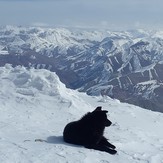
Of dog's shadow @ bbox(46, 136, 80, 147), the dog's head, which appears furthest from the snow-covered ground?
the dog's head

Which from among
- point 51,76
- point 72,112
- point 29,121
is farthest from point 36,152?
point 51,76

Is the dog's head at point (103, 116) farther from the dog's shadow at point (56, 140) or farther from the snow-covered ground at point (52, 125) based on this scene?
the dog's shadow at point (56, 140)

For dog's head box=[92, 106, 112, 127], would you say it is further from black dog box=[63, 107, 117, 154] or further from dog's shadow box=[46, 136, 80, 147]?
dog's shadow box=[46, 136, 80, 147]

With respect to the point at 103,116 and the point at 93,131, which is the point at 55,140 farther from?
the point at 103,116

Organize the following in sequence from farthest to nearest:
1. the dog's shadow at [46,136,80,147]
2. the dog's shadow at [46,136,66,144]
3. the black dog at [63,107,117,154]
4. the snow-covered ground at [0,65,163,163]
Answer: the dog's shadow at [46,136,66,144]
the dog's shadow at [46,136,80,147]
the black dog at [63,107,117,154]
the snow-covered ground at [0,65,163,163]

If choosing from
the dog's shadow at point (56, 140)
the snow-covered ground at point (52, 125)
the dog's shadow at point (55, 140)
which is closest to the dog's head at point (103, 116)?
the snow-covered ground at point (52, 125)

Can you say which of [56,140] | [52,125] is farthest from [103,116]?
[52,125]

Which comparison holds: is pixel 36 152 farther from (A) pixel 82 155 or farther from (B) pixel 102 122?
(B) pixel 102 122
